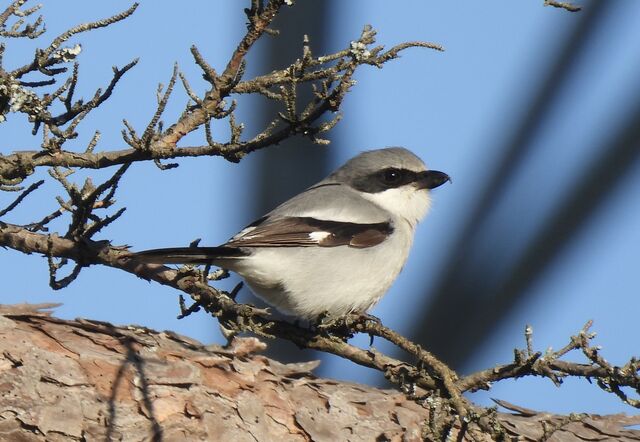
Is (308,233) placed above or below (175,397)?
above

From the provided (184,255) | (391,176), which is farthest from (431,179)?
(184,255)

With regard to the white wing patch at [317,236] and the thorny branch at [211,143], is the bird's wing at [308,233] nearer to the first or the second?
the white wing patch at [317,236]

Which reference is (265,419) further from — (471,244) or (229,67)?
(471,244)

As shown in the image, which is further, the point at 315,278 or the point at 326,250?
the point at 326,250

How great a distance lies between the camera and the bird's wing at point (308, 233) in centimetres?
456

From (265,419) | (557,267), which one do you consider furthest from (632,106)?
(265,419)

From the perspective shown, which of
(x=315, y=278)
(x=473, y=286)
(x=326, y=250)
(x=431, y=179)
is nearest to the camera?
(x=315, y=278)

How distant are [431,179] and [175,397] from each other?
7.87ft

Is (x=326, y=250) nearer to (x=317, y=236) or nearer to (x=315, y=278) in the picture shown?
(x=317, y=236)

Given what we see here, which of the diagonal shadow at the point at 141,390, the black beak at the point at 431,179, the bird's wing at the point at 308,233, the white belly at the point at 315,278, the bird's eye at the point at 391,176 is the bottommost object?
the diagonal shadow at the point at 141,390

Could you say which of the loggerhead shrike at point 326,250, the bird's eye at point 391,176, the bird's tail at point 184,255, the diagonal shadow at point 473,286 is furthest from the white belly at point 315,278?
the diagonal shadow at point 473,286

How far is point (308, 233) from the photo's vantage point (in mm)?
4727

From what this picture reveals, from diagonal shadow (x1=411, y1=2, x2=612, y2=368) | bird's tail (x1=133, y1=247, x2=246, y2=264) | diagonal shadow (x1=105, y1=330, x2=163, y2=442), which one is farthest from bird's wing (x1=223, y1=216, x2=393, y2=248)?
diagonal shadow (x1=411, y1=2, x2=612, y2=368)

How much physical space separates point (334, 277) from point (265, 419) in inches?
49.5
